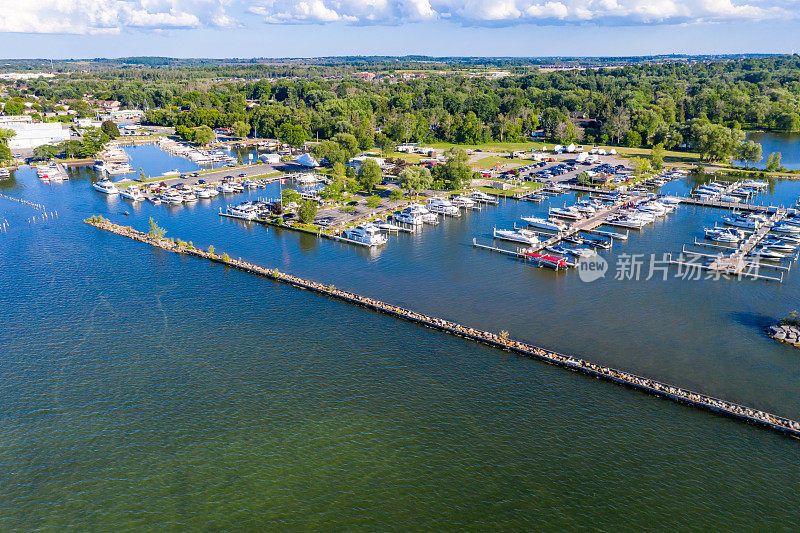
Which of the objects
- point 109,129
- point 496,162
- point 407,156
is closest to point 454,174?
point 496,162

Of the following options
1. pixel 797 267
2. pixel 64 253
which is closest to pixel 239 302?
pixel 64 253

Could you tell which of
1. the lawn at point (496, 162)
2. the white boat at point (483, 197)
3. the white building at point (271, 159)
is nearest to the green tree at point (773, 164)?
the lawn at point (496, 162)

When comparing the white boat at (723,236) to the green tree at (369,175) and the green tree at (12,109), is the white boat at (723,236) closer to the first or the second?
the green tree at (369,175)

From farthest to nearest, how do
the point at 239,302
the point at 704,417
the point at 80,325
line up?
the point at 239,302, the point at 80,325, the point at 704,417

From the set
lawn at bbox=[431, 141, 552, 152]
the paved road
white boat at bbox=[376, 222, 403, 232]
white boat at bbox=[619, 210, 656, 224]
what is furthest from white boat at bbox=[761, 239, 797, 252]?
the paved road

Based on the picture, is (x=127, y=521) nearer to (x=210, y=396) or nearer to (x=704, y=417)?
(x=210, y=396)

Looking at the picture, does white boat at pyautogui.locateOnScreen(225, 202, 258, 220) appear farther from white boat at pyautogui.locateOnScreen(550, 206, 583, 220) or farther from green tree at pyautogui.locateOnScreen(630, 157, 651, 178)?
green tree at pyautogui.locateOnScreen(630, 157, 651, 178)

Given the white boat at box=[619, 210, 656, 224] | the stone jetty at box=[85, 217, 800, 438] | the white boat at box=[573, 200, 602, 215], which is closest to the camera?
the stone jetty at box=[85, 217, 800, 438]
